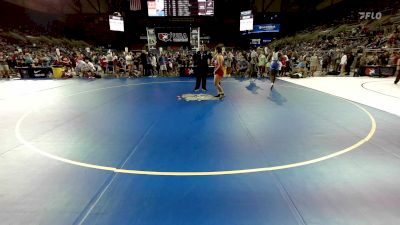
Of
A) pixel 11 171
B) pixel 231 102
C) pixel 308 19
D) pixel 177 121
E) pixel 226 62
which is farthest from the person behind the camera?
pixel 308 19

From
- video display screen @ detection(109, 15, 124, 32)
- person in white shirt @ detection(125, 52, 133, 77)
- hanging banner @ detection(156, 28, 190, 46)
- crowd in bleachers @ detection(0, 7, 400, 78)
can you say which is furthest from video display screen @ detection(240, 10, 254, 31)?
person in white shirt @ detection(125, 52, 133, 77)

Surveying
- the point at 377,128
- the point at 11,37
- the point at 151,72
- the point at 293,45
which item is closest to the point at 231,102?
the point at 377,128

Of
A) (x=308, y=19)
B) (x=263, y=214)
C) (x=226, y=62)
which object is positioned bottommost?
(x=263, y=214)

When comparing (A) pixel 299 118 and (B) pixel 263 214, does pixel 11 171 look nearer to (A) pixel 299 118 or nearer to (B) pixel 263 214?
(B) pixel 263 214

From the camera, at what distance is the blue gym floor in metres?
3.15

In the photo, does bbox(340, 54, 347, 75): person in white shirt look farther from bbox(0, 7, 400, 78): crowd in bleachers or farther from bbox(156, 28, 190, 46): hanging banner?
bbox(156, 28, 190, 46): hanging banner

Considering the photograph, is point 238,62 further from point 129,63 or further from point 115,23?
point 115,23

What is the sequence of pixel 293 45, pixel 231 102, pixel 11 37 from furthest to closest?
pixel 293 45 < pixel 11 37 < pixel 231 102

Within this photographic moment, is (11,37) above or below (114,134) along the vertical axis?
above

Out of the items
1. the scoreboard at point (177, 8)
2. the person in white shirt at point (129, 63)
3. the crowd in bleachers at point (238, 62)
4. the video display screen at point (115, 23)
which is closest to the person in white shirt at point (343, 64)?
the crowd in bleachers at point (238, 62)

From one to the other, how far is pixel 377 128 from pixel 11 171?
7.93m

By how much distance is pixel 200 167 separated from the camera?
4.30m

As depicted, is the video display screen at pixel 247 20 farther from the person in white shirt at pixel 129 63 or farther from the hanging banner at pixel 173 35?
the person in white shirt at pixel 129 63

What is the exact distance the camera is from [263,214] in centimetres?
312
